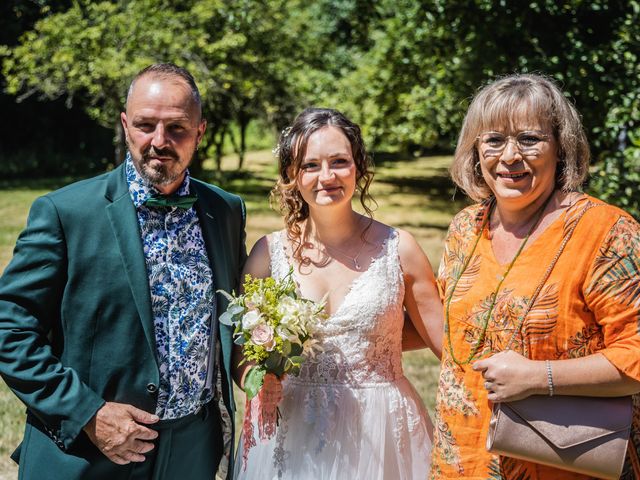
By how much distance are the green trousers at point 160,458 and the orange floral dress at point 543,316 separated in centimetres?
104

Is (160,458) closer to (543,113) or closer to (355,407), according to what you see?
(355,407)

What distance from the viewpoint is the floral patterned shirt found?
2953mm

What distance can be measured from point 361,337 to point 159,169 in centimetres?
125

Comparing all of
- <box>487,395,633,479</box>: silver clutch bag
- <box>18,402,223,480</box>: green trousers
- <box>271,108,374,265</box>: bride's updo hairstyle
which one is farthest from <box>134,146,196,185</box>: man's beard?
<box>487,395,633,479</box>: silver clutch bag

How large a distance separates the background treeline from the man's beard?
2008mm

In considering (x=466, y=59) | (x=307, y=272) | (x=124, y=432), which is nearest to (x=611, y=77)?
(x=466, y=59)

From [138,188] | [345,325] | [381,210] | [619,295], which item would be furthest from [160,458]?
[381,210]

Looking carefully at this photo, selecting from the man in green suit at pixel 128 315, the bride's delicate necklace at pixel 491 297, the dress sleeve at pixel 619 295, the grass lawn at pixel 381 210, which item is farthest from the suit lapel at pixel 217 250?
the grass lawn at pixel 381 210

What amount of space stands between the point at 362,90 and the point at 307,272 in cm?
1441

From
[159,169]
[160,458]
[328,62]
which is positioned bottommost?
[160,458]

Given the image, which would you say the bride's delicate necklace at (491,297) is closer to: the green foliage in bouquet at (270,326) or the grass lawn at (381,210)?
the green foliage in bouquet at (270,326)

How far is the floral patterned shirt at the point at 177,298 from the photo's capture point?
295cm

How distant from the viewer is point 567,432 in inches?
96.4

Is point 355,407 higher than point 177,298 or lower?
lower
